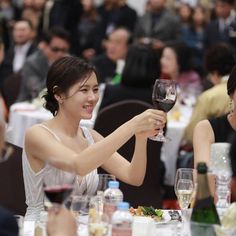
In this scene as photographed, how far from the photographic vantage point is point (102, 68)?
9039 millimetres

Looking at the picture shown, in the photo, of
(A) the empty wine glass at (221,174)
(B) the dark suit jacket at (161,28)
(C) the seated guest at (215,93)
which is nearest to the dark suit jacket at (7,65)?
(B) the dark suit jacket at (161,28)

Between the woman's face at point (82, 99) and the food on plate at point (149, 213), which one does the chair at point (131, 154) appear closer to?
the woman's face at point (82, 99)

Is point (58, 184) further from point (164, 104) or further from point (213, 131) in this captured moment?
point (213, 131)

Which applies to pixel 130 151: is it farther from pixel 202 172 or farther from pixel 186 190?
pixel 202 172

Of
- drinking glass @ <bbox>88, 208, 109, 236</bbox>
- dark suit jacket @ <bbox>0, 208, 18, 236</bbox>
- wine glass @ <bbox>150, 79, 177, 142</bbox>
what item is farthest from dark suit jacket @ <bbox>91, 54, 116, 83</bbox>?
dark suit jacket @ <bbox>0, 208, 18, 236</bbox>

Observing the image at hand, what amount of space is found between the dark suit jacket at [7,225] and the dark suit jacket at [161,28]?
9.28 meters

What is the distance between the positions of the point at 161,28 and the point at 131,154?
265 inches

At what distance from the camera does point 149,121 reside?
3363mm

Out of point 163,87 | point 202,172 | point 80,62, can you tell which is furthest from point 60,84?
point 202,172

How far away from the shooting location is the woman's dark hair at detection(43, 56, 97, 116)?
146 inches

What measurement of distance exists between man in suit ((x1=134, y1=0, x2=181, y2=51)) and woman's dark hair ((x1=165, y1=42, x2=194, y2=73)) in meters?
3.23

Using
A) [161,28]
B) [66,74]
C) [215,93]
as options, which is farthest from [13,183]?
[161,28]

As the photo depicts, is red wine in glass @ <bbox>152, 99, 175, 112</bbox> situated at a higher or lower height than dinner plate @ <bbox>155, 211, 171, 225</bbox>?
higher

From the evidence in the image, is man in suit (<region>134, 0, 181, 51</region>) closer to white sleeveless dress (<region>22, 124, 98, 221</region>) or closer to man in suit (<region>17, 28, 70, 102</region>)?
man in suit (<region>17, 28, 70, 102</region>)
